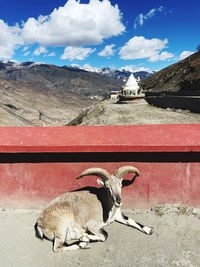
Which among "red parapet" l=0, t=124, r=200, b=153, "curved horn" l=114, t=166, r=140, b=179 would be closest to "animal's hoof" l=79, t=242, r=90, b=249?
"curved horn" l=114, t=166, r=140, b=179

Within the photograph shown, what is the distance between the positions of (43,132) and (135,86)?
31.4m

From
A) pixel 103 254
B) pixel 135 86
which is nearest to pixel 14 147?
pixel 103 254

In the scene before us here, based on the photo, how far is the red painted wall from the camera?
4738 mm

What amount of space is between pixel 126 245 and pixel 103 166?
162cm

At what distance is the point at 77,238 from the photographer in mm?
4480

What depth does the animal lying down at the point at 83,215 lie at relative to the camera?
14.2ft

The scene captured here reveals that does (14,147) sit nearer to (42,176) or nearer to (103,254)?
(42,176)

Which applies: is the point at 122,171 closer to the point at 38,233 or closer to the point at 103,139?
the point at 103,139

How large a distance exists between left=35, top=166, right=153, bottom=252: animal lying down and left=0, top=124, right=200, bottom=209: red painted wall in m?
0.47

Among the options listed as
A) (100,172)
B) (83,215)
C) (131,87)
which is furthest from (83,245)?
(131,87)

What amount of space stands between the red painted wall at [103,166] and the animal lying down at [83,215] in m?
0.47

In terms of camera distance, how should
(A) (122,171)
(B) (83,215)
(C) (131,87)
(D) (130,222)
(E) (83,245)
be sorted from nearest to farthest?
(E) (83,245) < (A) (122,171) < (B) (83,215) < (D) (130,222) < (C) (131,87)

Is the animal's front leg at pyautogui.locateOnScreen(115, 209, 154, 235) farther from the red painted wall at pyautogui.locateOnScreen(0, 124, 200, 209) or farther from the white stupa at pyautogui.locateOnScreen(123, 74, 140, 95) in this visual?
the white stupa at pyautogui.locateOnScreen(123, 74, 140, 95)

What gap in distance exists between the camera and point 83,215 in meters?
4.51
